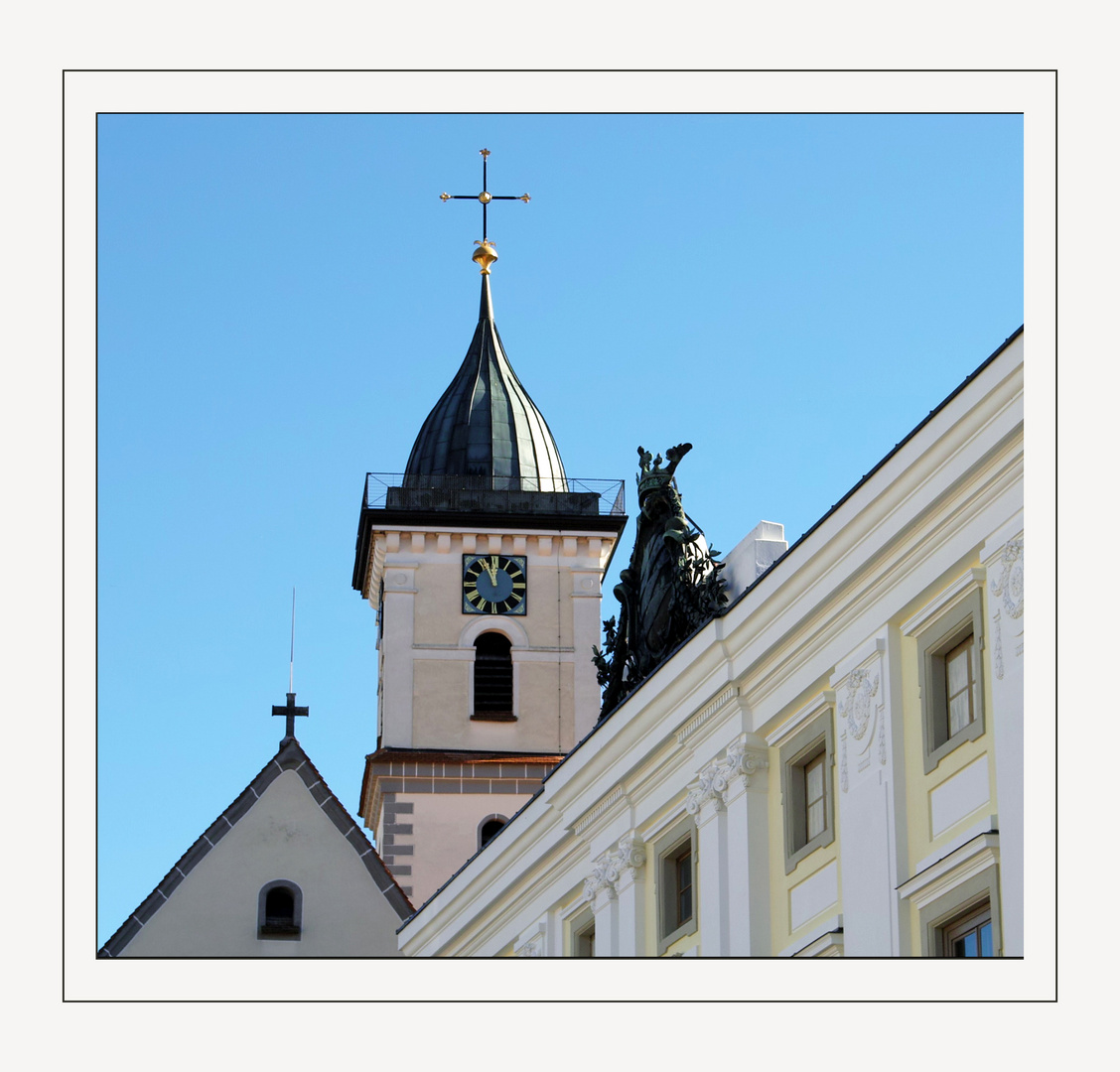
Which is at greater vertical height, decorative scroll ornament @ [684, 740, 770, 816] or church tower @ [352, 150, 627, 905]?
church tower @ [352, 150, 627, 905]

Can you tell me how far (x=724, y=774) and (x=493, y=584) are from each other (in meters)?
37.0

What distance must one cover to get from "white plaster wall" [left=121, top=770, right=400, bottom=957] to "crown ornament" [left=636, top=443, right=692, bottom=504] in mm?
12155

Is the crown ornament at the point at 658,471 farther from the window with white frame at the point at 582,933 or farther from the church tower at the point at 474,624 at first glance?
the church tower at the point at 474,624

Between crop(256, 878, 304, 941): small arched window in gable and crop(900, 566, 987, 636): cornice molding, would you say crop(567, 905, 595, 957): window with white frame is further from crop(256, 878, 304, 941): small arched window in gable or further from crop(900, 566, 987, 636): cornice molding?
crop(256, 878, 304, 941): small arched window in gable

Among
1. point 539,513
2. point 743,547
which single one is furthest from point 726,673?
point 539,513

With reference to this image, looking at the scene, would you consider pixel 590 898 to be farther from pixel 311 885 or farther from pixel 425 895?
pixel 425 895

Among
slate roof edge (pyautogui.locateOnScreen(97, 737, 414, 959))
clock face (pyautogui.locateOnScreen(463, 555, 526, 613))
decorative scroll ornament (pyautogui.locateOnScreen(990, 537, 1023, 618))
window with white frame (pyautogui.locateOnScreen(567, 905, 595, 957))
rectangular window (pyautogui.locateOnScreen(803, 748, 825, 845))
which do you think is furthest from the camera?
clock face (pyautogui.locateOnScreen(463, 555, 526, 613))

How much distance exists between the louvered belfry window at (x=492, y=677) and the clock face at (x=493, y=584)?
0.76 m

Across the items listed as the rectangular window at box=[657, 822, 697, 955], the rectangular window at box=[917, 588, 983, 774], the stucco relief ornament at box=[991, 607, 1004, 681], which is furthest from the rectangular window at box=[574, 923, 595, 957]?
the stucco relief ornament at box=[991, 607, 1004, 681]

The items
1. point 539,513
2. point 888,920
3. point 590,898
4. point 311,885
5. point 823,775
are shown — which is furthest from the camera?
point 539,513

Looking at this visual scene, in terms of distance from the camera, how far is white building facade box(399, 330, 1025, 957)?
22.7m
